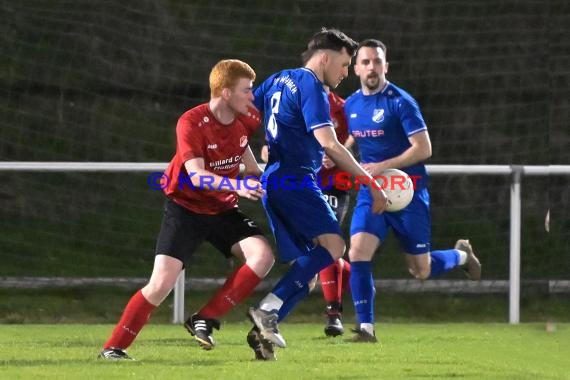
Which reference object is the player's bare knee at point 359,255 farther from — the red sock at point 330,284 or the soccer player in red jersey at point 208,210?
the soccer player in red jersey at point 208,210

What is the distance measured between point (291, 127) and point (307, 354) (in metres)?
1.17

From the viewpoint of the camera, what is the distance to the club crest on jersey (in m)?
8.14

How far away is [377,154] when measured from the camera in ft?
26.8

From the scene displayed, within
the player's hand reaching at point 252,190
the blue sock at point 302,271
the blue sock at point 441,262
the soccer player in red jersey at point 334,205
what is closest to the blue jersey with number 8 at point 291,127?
the blue sock at point 302,271

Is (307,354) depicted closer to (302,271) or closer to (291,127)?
(302,271)

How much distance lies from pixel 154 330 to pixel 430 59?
6.81m

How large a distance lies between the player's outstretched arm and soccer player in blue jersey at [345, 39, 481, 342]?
1.15 meters

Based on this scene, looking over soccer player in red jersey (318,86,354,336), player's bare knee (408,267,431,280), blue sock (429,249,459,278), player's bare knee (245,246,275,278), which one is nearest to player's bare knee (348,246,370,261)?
soccer player in red jersey (318,86,354,336)

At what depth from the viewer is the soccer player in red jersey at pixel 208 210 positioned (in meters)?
6.78

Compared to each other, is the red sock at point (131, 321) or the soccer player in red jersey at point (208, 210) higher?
the soccer player in red jersey at point (208, 210)

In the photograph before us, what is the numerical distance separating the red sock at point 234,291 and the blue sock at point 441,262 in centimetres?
191

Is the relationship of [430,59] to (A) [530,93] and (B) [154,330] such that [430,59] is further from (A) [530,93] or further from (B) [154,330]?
(B) [154,330]

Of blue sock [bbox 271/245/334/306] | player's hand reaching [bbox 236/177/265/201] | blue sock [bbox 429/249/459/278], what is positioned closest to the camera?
player's hand reaching [bbox 236/177/265/201]

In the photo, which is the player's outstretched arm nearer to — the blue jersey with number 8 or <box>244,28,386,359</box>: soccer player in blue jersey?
<box>244,28,386,359</box>: soccer player in blue jersey
